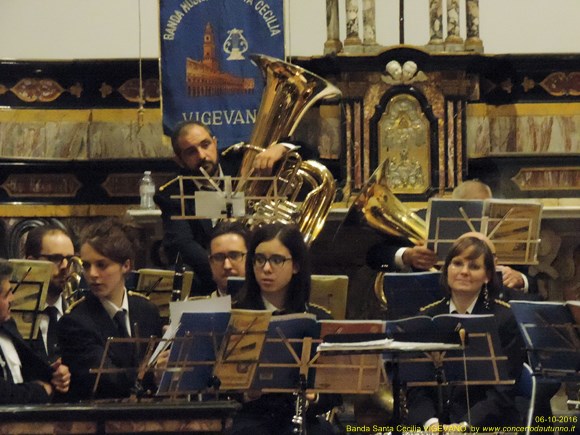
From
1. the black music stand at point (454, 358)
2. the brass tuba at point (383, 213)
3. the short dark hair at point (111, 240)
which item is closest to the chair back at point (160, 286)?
the short dark hair at point (111, 240)

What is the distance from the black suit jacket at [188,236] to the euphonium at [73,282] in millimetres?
476

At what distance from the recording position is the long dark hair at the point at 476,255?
6.90m

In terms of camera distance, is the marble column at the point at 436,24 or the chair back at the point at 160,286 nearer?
the chair back at the point at 160,286

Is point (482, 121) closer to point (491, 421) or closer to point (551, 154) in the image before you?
point (551, 154)

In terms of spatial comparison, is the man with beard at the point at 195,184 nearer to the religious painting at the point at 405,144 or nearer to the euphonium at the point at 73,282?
the euphonium at the point at 73,282

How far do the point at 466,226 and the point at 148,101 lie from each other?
3.56 metres

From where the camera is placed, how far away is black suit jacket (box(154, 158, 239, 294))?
7.83m

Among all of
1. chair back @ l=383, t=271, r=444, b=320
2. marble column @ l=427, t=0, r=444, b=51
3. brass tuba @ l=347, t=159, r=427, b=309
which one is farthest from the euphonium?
marble column @ l=427, t=0, r=444, b=51

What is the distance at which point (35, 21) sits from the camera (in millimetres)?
11609

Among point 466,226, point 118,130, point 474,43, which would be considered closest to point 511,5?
point 474,43

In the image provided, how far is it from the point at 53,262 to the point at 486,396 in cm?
194

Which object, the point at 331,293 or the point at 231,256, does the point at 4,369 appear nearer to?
the point at 231,256

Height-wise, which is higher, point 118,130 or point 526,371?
point 118,130

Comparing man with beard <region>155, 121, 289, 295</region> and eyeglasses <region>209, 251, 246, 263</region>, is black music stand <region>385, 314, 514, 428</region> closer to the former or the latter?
eyeglasses <region>209, 251, 246, 263</region>
